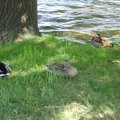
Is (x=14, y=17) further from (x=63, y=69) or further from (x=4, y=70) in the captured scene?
(x=63, y=69)

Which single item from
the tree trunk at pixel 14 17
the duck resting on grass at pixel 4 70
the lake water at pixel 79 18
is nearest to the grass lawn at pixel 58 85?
the duck resting on grass at pixel 4 70

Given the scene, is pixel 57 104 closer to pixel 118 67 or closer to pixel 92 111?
pixel 92 111

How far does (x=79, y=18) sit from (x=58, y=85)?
22.8 ft

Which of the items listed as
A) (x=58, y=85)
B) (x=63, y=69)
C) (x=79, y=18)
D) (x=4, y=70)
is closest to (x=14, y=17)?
(x=4, y=70)

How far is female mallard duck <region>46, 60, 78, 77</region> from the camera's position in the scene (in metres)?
5.27

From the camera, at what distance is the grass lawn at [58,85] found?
442 cm

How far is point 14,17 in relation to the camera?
23.2ft

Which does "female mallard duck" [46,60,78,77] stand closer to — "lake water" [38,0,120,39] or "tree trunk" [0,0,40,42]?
"tree trunk" [0,0,40,42]

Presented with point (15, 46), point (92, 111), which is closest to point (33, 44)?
point (15, 46)

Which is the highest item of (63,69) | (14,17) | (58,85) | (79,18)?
(14,17)

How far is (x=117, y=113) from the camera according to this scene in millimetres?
4430

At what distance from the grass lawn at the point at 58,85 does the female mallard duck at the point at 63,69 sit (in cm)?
7

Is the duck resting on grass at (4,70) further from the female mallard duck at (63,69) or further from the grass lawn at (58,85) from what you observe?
the female mallard duck at (63,69)

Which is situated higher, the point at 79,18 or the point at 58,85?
the point at 58,85
